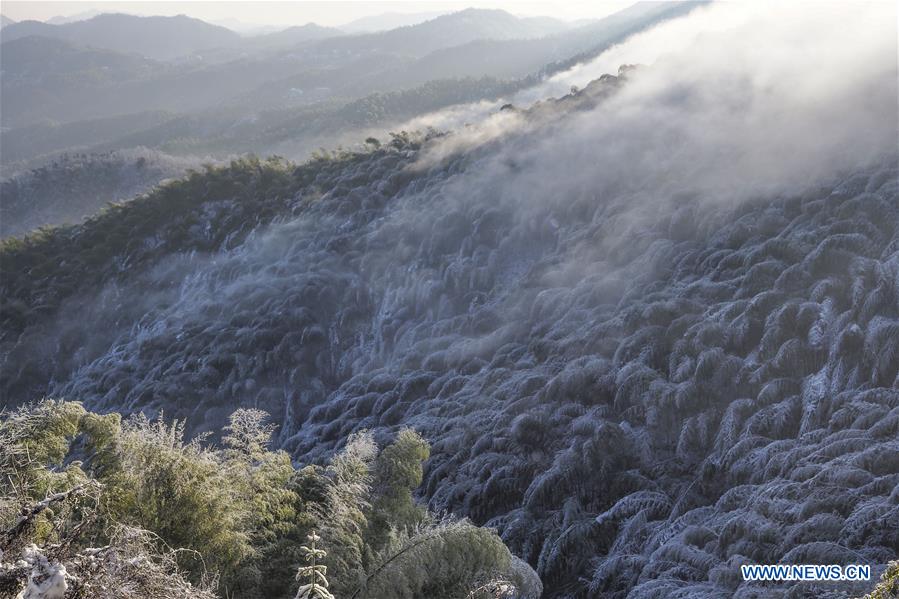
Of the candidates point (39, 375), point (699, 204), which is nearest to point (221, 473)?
point (699, 204)

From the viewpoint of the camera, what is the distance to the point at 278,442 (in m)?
22.5

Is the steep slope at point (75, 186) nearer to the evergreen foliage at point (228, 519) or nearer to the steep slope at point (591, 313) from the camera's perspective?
the steep slope at point (591, 313)

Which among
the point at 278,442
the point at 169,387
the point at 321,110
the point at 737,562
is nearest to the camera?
the point at 737,562

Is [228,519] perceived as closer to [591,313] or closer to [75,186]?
[591,313]

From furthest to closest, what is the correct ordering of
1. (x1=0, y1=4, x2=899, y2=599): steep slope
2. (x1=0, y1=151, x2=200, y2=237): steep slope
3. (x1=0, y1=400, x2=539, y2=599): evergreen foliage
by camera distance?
(x1=0, y1=151, x2=200, y2=237): steep slope < (x1=0, y1=4, x2=899, y2=599): steep slope < (x1=0, y1=400, x2=539, y2=599): evergreen foliage

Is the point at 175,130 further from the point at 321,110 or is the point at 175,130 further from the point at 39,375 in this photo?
the point at 39,375

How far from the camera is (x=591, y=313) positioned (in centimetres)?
1961

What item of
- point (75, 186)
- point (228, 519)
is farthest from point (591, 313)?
point (75, 186)

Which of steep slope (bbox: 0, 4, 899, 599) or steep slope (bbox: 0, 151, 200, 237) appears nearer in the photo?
steep slope (bbox: 0, 4, 899, 599)

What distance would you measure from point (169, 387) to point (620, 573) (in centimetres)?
1861

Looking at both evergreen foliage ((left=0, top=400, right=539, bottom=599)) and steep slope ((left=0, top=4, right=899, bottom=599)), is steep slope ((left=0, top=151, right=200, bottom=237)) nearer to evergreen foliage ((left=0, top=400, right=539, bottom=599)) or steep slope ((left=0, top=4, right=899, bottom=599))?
steep slope ((left=0, top=4, right=899, bottom=599))

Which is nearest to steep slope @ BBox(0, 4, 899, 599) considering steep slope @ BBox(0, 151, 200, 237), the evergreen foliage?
the evergreen foliage

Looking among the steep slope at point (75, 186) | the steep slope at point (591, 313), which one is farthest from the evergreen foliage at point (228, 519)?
the steep slope at point (75, 186)

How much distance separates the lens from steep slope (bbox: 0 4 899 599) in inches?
497
